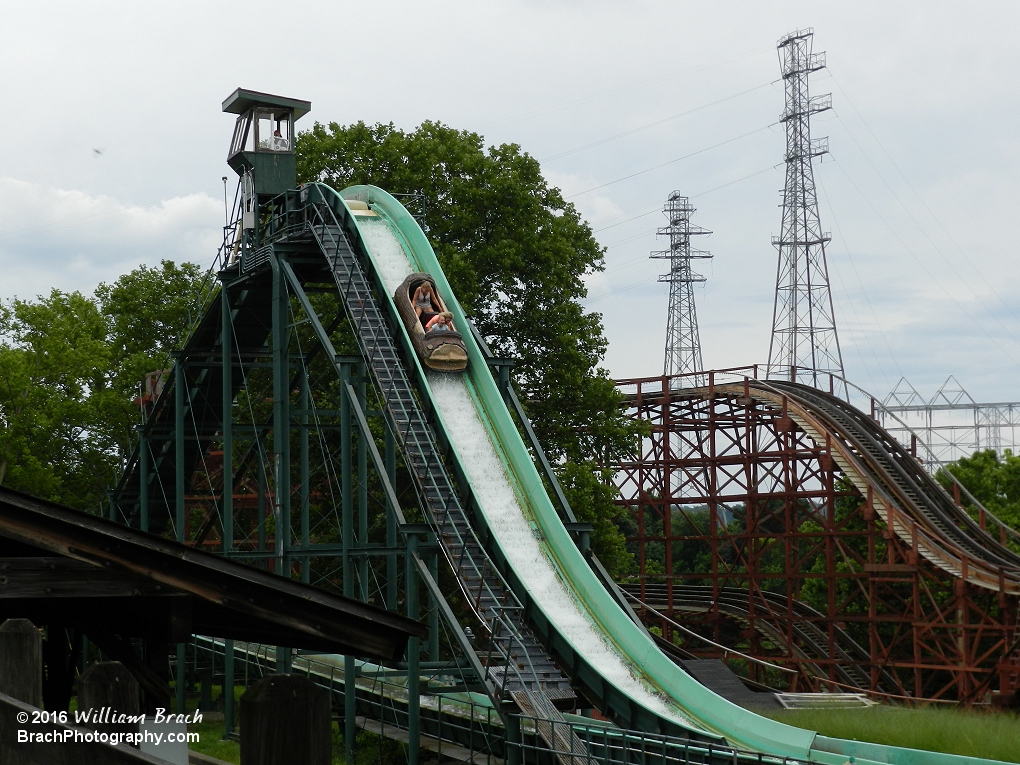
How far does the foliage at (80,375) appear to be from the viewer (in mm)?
33000

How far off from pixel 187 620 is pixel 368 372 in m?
13.9

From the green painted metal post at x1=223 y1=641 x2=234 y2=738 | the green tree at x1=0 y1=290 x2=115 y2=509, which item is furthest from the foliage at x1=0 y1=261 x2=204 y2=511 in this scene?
the green painted metal post at x1=223 y1=641 x2=234 y2=738

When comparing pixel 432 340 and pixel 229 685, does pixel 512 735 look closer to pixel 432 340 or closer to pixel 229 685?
pixel 432 340

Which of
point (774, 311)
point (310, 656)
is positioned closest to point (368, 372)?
point (310, 656)

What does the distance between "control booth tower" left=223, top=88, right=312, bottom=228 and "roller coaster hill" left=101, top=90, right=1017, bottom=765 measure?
4 cm

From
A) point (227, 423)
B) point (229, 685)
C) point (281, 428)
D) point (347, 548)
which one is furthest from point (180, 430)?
point (347, 548)

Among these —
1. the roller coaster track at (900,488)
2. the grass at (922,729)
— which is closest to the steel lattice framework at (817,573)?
the roller coaster track at (900,488)

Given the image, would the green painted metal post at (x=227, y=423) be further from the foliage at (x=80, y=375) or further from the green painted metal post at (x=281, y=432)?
the foliage at (x=80, y=375)

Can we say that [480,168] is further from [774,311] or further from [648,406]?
[774,311]

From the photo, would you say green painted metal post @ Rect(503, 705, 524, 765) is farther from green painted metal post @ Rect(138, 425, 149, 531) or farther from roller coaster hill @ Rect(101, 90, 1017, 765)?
green painted metal post @ Rect(138, 425, 149, 531)

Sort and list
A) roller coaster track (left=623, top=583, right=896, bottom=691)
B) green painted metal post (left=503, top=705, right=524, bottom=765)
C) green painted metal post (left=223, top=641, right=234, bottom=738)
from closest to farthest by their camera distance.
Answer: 1. green painted metal post (left=503, top=705, right=524, bottom=765)
2. green painted metal post (left=223, top=641, right=234, bottom=738)
3. roller coaster track (left=623, top=583, right=896, bottom=691)

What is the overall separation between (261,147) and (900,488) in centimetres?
1617

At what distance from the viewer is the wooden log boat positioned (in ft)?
60.8

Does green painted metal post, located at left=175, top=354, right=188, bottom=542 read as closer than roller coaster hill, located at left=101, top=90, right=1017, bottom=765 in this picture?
No
